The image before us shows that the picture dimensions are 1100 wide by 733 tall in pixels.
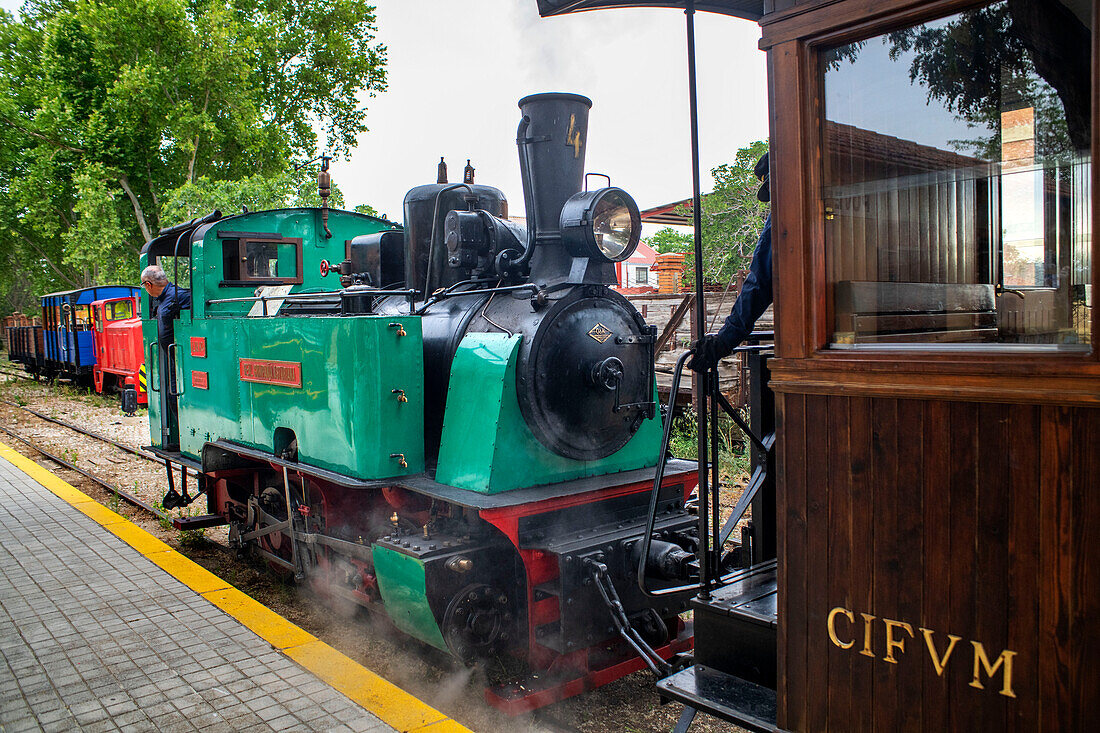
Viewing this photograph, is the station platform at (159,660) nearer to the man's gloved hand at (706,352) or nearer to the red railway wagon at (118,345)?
the man's gloved hand at (706,352)

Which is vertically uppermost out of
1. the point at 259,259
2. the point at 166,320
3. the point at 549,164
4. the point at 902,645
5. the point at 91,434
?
the point at 549,164

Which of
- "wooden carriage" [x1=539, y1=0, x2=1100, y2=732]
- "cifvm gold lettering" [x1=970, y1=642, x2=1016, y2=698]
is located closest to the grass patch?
"wooden carriage" [x1=539, y1=0, x2=1100, y2=732]

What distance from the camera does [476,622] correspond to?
390 centimetres

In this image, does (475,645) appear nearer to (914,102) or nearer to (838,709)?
(838,709)

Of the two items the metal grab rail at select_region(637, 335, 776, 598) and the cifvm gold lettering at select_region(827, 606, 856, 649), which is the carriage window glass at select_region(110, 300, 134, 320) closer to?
the metal grab rail at select_region(637, 335, 776, 598)

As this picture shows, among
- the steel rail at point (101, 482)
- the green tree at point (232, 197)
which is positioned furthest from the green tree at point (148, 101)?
the steel rail at point (101, 482)

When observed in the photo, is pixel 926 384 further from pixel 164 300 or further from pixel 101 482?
pixel 101 482

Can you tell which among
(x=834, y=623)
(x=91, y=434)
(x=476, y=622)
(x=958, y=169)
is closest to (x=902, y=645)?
(x=834, y=623)

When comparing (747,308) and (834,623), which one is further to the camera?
(747,308)

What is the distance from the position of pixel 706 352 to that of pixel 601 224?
5.39 feet

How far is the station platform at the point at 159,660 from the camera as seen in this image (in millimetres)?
3295

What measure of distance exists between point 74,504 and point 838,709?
23.7 feet

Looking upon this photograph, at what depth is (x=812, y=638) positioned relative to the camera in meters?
2.29

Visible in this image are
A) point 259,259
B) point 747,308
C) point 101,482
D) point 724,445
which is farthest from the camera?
point 724,445
